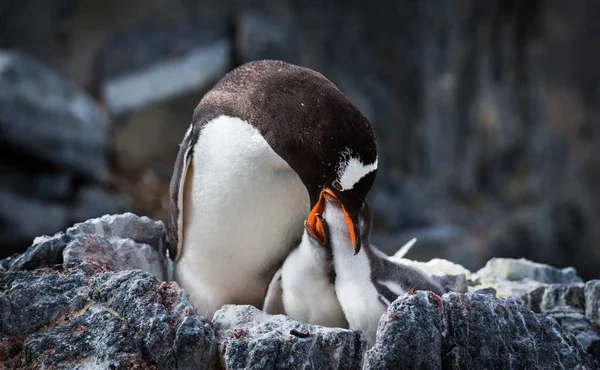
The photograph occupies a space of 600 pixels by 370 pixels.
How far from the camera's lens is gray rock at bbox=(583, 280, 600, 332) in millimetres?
1886

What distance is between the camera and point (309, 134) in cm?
168

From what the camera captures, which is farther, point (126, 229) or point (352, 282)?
point (126, 229)

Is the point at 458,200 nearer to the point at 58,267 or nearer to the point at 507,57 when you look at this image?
the point at 507,57

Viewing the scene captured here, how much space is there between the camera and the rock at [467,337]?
1.38m

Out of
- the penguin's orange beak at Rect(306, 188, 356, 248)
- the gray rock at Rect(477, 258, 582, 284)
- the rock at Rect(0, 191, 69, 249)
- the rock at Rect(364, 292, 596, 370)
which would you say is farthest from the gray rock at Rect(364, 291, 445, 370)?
the rock at Rect(0, 191, 69, 249)

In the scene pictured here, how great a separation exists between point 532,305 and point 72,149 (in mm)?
4509

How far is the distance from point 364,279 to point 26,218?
13.7ft

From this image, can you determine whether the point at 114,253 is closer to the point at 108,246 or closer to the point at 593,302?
the point at 108,246

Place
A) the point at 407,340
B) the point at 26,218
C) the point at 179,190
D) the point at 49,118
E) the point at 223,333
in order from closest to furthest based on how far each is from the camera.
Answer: the point at 407,340
the point at 223,333
the point at 179,190
the point at 26,218
the point at 49,118

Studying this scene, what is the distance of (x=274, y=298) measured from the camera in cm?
194

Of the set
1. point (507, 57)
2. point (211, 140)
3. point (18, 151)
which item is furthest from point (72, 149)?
point (211, 140)

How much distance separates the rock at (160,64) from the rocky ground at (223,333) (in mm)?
4771

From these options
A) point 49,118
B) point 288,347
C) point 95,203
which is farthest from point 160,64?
point 288,347

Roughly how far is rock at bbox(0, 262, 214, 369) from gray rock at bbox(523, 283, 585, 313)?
3.07 ft
